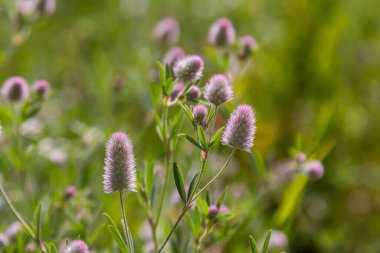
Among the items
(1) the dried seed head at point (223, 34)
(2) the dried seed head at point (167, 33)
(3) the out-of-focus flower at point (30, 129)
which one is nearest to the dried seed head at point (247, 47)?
(1) the dried seed head at point (223, 34)

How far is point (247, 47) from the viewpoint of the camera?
65.2 inches

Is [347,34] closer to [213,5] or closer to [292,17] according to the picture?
[292,17]

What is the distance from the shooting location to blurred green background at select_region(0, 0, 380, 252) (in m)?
1.97

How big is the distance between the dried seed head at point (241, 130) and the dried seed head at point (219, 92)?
47mm

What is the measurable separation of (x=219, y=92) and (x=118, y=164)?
236mm

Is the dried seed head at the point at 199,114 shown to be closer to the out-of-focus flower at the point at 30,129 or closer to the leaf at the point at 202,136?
the leaf at the point at 202,136

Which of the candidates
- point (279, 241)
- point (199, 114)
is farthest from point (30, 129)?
point (199, 114)

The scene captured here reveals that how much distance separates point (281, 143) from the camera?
2727mm

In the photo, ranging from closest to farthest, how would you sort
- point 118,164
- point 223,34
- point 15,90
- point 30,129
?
point 118,164, point 15,90, point 223,34, point 30,129

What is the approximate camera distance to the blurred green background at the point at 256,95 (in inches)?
77.4

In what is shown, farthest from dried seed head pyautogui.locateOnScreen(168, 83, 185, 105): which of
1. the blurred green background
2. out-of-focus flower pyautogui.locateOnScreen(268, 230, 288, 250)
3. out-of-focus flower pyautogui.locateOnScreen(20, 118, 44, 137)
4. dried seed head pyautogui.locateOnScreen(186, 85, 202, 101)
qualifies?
out-of-focus flower pyautogui.locateOnScreen(20, 118, 44, 137)

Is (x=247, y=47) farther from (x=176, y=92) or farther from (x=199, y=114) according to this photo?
(x=199, y=114)

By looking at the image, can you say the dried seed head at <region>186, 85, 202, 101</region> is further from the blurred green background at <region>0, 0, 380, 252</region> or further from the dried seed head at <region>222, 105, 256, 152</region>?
Answer: the blurred green background at <region>0, 0, 380, 252</region>

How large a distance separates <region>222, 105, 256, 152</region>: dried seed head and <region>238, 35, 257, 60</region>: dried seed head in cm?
64
